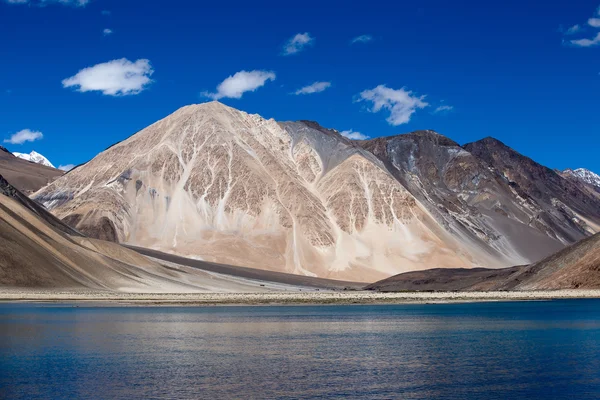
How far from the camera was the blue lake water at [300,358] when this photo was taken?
27.7m

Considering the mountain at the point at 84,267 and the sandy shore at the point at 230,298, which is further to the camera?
the mountain at the point at 84,267

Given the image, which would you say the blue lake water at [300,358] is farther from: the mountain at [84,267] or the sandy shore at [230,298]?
the mountain at [84,267]

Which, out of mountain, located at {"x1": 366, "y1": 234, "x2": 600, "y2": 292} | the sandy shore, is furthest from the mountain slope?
the sandy shore

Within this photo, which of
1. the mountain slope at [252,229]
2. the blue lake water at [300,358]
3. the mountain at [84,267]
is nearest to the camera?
the blue lake water at [300,358]

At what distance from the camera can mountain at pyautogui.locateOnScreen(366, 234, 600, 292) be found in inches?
4008

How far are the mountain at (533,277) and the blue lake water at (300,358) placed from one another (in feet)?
141

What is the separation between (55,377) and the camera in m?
30.7

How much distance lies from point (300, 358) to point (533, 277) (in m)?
85.4

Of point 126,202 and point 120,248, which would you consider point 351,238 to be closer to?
point 126,202

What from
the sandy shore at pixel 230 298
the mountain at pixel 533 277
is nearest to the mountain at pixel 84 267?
the sandy shore at pixel 230 298

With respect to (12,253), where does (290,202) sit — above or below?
above

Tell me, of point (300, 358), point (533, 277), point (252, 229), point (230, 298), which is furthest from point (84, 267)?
point (252, 229)

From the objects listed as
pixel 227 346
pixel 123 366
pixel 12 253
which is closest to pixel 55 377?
pixel 123 366

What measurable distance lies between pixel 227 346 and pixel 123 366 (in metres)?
9.25
